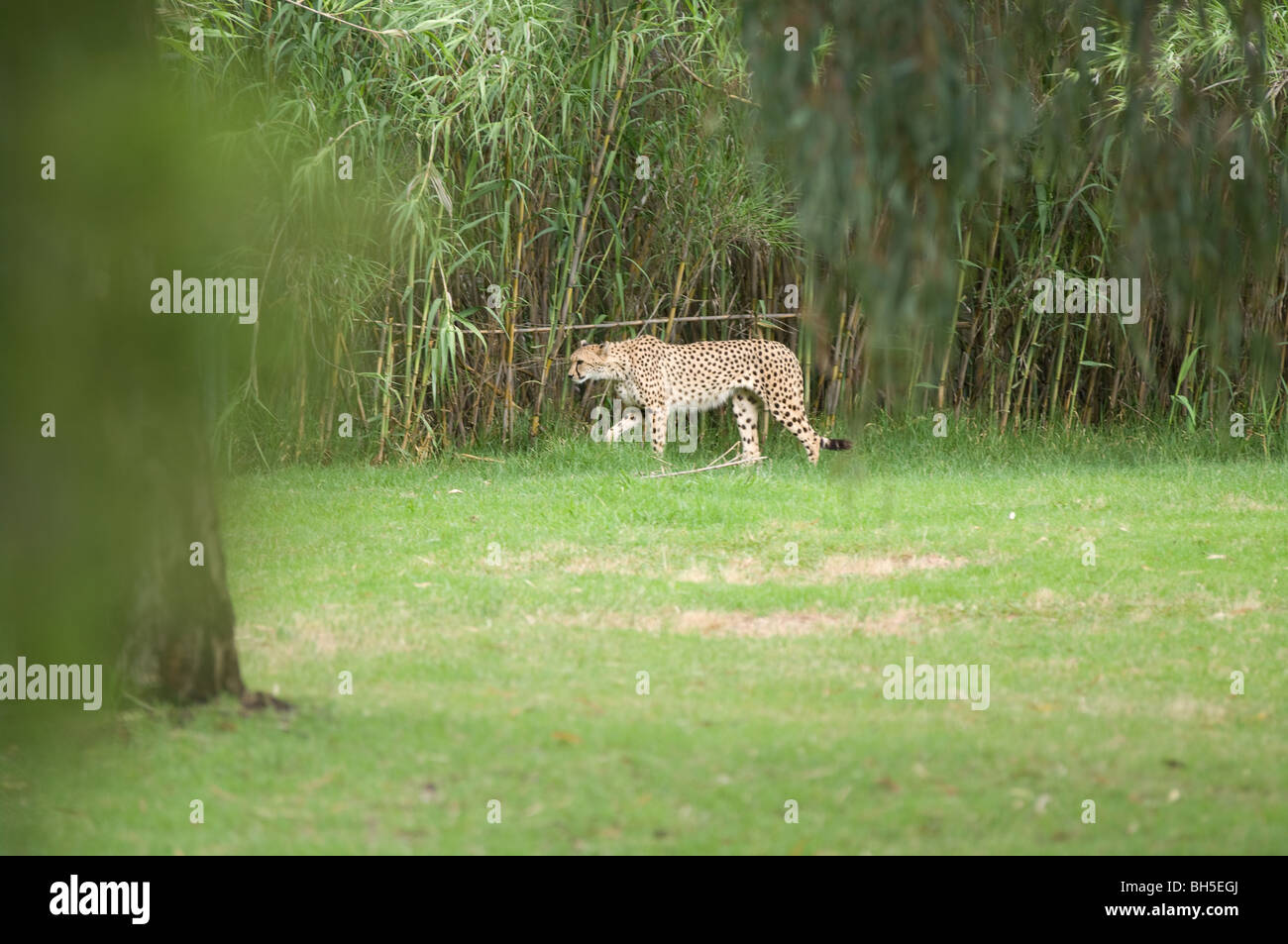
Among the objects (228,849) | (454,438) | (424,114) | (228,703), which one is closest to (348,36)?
(424,114)

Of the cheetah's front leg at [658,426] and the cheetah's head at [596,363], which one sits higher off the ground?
the cheetah's head at [596,363]

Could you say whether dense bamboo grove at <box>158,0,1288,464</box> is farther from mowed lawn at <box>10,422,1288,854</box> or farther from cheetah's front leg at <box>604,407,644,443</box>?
mowed lawn at <box>10,422,1288,854</box>

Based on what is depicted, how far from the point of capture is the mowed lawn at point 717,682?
290cm

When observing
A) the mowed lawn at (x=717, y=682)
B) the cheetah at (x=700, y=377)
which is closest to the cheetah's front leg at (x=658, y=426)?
the cheetah at (x=700, y=377)

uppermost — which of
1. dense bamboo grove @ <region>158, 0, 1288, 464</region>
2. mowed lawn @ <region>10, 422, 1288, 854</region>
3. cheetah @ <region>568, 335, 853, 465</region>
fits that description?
dense bamboo grove @ <region>158, 0, 1288, 464</region>

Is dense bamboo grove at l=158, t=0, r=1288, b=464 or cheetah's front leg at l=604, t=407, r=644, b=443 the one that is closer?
dense bamboo grove at l=158, t=0, r=1288, b=464

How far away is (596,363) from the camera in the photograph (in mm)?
8773

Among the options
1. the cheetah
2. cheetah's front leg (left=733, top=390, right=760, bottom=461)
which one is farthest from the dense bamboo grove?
cheetah's front leg (left=733, top=390, right=760, bottom=461)

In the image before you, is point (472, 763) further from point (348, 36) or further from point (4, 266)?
point (348, 36)

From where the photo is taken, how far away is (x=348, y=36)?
25.7 feet

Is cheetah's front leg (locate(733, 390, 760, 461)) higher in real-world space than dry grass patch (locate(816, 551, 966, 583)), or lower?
higher

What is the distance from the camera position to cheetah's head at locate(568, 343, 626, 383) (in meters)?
8.77

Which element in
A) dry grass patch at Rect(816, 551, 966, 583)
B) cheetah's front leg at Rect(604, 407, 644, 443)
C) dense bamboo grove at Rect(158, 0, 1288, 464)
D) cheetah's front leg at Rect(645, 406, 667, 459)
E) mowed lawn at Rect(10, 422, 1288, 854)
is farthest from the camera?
cheetah's front leg at Rect(604, 407, 644, 443)

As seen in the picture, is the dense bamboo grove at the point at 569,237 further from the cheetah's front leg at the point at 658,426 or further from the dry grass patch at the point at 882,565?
the dry grass patch at the point at 882,565
